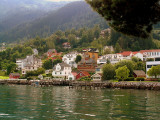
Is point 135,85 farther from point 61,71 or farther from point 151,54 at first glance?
point 151,54

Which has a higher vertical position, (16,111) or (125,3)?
(125,3)

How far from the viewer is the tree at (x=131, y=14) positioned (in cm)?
1744

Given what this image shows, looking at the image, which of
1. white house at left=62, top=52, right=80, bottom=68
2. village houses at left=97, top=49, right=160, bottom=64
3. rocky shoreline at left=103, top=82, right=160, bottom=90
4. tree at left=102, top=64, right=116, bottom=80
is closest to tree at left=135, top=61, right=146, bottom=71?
tree at left=102, top=64, right=116, bottom=80

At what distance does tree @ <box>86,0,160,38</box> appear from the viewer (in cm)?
1744

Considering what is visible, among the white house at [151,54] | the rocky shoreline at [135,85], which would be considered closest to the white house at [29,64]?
the white house at [151,54]

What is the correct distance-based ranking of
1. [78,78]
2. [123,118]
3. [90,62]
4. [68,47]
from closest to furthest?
[123,118]
[78,78]
[90,62]
[68,47]

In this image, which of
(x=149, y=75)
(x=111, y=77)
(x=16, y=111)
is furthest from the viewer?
(x=111, y=77)

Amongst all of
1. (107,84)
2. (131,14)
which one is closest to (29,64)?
(107,84)

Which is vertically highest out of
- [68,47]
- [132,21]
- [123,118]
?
[68,47]

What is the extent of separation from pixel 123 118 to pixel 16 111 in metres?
13.0

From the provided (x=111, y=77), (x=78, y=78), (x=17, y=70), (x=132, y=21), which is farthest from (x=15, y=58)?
(x=132, y=21)

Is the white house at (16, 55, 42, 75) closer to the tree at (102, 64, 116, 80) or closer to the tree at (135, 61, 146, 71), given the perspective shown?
the tree at (102, 64, 116, 80)

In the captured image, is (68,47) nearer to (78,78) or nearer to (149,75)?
(78,78)

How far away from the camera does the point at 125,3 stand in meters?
17.2
